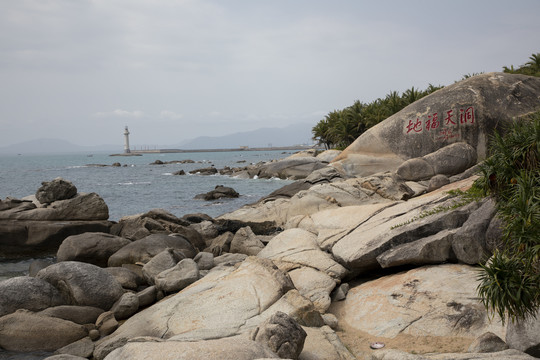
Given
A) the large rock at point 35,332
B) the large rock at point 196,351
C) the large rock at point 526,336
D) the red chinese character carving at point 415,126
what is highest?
the red chinese character carving at point 415,126

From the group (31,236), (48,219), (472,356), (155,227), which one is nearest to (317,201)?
(155,227)

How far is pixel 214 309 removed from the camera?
32.1 feet

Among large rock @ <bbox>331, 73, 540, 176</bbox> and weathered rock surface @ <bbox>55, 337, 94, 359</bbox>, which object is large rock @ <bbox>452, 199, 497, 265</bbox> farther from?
large rock @ <bbox>331, 73, 540, 176</bbox>

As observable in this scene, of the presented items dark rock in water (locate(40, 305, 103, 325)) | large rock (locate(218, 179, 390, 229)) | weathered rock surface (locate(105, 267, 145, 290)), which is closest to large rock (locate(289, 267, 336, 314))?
weathered rock surface (locate(105, 267, 145, 290))

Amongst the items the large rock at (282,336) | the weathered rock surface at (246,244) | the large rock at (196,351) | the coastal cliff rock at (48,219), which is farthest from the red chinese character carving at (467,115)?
the large rock at (196,351)

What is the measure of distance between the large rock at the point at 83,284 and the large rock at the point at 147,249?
3.17 metres

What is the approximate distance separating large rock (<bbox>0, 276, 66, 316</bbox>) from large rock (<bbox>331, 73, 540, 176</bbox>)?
2194 centimetres

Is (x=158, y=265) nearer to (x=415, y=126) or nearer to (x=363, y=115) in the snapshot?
(x=415, y=126)

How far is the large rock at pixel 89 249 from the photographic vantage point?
16141 millimetres

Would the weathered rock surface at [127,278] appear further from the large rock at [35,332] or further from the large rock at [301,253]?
the large rock at [301,253]

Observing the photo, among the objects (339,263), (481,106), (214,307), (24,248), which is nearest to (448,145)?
(481,106)

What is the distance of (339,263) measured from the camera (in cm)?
1261

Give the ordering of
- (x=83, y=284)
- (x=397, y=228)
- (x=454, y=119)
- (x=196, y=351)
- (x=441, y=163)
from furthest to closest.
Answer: (x=454, y=119) < (x=441, y=163) < (x=83, y=284) < (x=397, y=228) < (x=196, y=351)

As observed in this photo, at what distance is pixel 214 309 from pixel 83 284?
15.2 feet
